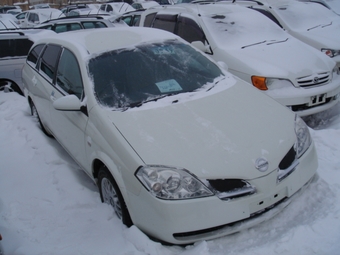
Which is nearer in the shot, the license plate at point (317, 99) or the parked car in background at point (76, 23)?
the license plate at point (317, 99)

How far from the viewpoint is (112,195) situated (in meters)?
3.00

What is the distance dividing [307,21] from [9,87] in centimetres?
645

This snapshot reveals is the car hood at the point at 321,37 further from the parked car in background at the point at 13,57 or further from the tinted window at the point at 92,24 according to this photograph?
the tinted window at the point at 92,24

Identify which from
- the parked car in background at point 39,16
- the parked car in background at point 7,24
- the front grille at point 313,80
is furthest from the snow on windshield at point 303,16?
the parked car in background at point 39,16

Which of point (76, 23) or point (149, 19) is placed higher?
point (149, 19)

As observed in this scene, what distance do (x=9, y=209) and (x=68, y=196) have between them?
21.1 inches

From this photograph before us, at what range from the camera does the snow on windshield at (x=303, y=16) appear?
7.38 meters

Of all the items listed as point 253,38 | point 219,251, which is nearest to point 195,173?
point 219,251

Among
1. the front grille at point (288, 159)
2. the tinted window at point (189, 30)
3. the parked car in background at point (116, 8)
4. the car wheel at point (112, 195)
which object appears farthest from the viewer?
the parked car in background at point (116, 8)

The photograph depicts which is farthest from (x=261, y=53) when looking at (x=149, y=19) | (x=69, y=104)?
(x=69, y=104)

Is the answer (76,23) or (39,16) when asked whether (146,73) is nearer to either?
(76,23)

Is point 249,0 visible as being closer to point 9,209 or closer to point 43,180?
point 43,180

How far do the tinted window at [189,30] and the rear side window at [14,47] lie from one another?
10.9 feet

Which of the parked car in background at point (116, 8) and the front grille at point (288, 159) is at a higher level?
the front grille at point (288, 159)
